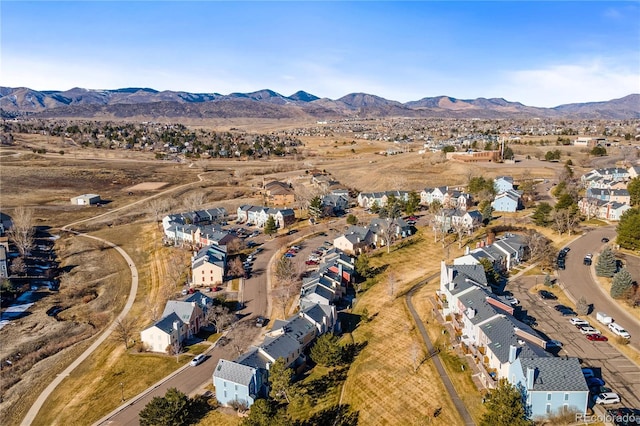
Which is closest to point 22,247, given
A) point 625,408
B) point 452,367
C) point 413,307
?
point 413,307

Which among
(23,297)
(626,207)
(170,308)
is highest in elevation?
(626,207)

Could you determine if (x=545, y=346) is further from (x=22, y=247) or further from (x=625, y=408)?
(x=22, y=247)

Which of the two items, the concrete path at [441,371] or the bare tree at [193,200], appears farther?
the bare tree at [193,200]

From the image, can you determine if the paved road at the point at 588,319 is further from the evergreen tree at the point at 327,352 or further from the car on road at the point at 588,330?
the evergreen tree at the point at 327,352

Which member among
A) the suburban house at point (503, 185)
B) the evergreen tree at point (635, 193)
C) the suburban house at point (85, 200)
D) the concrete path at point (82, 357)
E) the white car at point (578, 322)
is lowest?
the concrete path at point (82, 357)

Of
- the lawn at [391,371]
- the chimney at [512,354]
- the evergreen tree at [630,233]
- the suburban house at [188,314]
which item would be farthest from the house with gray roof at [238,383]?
the evergreen tree at [630,233]

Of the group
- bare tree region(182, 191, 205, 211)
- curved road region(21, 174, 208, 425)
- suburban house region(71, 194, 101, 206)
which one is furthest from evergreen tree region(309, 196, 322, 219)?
suburban house region(71, 194, 101, 206)

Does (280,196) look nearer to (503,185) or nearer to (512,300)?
(503,185)
